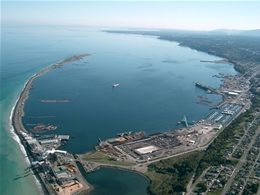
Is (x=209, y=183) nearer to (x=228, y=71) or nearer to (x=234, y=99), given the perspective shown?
(x=234, y=99)

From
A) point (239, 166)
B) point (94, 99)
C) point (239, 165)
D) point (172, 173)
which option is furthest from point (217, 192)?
point (94, 99)

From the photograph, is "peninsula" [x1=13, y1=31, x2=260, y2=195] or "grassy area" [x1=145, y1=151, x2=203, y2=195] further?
"peninsula" [x1=13, y1=31, x2=260, y2=195]

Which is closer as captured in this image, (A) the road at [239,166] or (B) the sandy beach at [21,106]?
(A) the road at [239,166]

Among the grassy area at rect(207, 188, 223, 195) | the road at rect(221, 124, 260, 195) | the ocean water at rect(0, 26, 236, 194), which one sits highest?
the ocean water at rect(0, 26, 236, 194)

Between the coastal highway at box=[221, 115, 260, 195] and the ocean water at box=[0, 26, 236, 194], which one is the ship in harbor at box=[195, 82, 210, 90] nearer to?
the ocean water at box=[0, 26, 236, 194]

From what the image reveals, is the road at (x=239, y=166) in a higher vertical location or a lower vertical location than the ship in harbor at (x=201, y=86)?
lower

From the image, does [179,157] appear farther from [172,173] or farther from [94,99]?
[94,99]

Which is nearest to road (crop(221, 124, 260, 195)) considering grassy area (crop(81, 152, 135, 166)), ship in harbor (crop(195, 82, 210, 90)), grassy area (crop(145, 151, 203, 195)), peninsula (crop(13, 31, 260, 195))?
peninsula (crop(13, 31, 260, 195))

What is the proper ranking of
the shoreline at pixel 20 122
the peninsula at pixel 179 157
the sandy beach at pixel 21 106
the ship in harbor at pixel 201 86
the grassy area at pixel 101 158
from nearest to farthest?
the peninsula at pixel 179 157 < the shoreline at pixel 20 122 < the grassy area at pixel 101 158 < the sandy beach at pixel 21 106 < the ship in harbor at pixel 201 86

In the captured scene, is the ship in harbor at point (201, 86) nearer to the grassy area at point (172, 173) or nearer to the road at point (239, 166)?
the road at point (239, 166)

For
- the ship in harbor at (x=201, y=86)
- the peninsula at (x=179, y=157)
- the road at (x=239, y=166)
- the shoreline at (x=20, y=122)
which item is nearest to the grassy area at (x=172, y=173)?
the peninsula at (x=179, y=157)

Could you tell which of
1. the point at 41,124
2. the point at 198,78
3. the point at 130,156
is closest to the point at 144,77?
the point at 198,78
